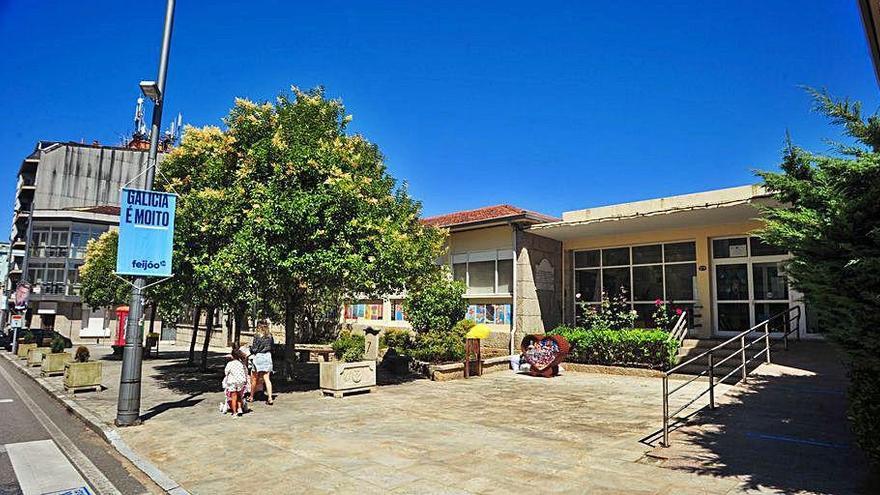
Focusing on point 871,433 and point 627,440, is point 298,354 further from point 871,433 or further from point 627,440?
point 871,433

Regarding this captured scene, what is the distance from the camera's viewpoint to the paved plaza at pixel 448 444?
5832 mm

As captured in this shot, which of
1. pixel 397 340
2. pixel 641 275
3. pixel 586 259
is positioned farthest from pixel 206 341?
pixel 641 275

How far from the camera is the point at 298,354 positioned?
70.6 feet

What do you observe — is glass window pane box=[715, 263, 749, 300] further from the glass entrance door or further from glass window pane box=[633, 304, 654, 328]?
glass window pane box=[633, 304, 654, 328]

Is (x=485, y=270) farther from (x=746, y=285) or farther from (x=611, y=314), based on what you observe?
(x=746, y=285)

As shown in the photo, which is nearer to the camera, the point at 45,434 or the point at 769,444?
the point at 769,444

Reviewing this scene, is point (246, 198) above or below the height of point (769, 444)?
above

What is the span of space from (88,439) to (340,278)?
5.52 m

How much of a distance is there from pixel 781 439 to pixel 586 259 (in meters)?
Result: 12.5

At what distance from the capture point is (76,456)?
7578 mm

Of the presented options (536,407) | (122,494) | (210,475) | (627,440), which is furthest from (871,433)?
(122,494)

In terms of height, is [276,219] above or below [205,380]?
above

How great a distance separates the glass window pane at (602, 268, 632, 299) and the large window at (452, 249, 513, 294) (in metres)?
3.43

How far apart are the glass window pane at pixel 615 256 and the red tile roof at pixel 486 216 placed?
7.44ft
